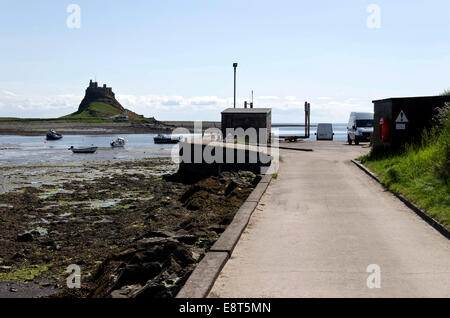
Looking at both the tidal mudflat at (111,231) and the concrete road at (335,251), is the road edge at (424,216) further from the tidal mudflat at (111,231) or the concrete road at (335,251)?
the tidal mudflat at (111,231)

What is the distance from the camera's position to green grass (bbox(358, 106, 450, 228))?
432 inches

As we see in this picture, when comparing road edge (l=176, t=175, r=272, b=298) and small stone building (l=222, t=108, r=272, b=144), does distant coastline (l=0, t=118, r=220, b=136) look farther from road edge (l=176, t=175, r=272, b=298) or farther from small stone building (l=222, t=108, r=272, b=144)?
road edge (l=176, t=175, r=272, b=298)

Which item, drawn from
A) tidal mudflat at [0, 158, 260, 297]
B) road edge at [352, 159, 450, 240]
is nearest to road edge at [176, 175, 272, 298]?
tidal mudflat at [0, 158, 260, 297]

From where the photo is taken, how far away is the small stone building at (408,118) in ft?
68.0

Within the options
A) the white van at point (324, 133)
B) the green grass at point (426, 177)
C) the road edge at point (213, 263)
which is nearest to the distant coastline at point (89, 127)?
the white van at point (324, 133)

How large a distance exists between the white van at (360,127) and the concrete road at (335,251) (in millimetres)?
27351

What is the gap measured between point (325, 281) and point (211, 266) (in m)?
1.53

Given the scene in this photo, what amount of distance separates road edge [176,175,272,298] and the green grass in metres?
3.84

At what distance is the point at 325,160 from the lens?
990 inches

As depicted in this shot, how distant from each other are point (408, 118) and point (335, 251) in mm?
14750

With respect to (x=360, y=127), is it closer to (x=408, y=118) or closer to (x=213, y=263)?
(x=408, y=118)

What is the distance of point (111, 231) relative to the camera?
611 inches

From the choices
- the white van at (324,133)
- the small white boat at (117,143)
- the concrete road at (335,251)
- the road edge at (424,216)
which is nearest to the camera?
the concrete road at (335,251)
